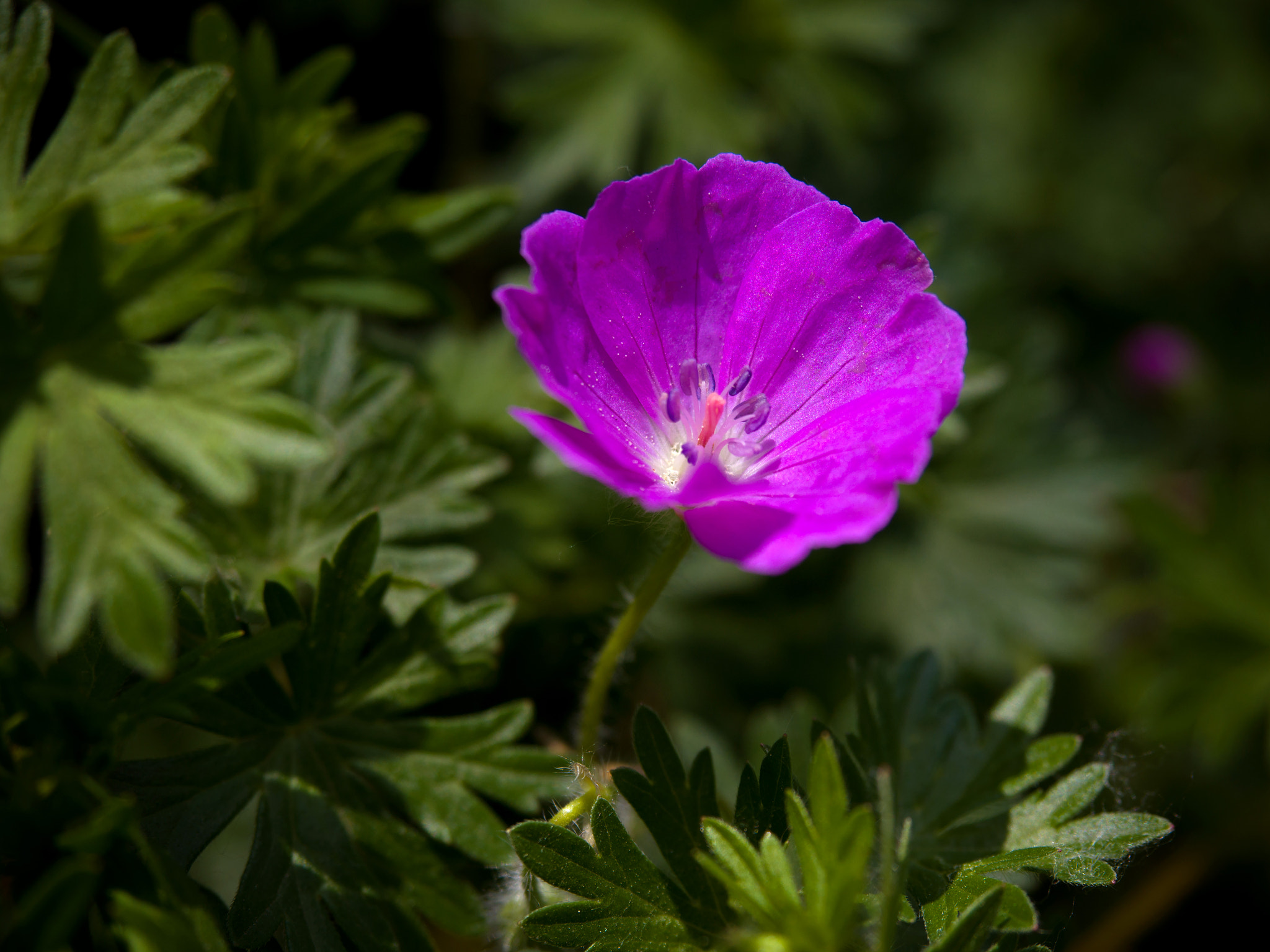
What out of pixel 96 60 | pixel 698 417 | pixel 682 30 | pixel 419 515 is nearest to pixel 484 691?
pixel 419 515

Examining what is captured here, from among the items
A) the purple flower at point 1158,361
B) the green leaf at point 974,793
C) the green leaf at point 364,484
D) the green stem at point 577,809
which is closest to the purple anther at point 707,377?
the green leaf at point 364,484

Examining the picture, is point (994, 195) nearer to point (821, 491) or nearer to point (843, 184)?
point (843, 184)

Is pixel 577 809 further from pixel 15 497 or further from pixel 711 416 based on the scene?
pixel 15 497

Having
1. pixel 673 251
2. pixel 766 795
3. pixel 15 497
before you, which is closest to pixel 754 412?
pixel 673 251

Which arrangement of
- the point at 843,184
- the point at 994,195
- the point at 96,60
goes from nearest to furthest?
the point at 96,60 → the point at 843,184 → the point at 994,195

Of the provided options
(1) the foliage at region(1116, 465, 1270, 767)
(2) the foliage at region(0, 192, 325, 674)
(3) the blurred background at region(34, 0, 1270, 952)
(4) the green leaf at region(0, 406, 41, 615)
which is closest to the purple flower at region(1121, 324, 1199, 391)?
(3) the blurred background at region(34, 0, 1270, 952)
